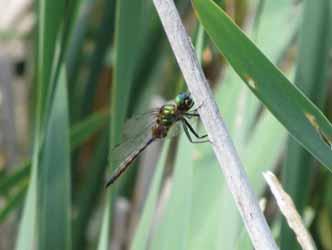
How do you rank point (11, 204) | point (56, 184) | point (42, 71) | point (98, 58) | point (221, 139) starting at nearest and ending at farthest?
point (221, 139) → point (42, 71) → point (56, 184) → point (11, 204) → point (98, 58)

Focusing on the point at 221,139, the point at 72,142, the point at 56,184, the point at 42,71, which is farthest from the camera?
the point at 72,142

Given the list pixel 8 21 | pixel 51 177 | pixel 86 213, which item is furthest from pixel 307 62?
pixel 8 21

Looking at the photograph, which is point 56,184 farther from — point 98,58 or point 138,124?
point 98,58

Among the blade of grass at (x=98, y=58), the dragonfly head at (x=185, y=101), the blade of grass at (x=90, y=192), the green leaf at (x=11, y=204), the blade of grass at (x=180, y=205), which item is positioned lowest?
the blade of grass at (x=180, y=205)

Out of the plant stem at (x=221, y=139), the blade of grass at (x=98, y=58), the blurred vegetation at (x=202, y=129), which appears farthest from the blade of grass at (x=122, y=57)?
the blade of grass at (x=98, y=58)

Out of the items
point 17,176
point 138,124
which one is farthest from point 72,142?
point 138,124

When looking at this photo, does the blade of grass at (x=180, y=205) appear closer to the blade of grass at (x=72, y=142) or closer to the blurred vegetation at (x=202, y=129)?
the blurred vegetation at (x=202, y=129)
